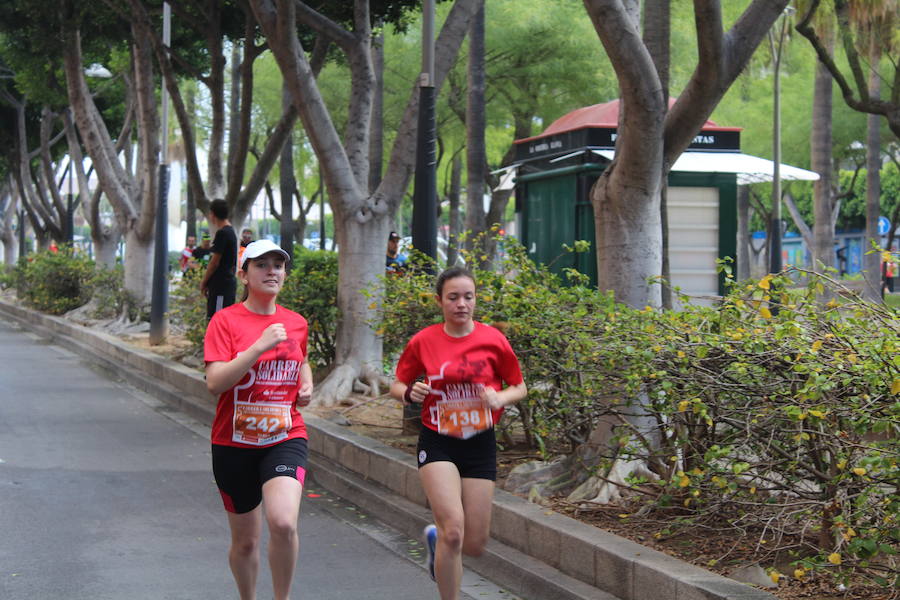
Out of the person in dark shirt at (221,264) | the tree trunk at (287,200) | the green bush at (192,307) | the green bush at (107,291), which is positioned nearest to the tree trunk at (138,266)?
the green bush at (107,291)

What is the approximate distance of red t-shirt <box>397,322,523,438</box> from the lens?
5.10 m

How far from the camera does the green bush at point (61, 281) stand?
25703mm

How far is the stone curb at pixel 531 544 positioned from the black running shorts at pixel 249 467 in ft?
4.86

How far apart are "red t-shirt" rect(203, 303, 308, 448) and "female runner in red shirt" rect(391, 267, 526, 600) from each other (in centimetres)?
57

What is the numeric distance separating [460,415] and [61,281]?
2288 cm

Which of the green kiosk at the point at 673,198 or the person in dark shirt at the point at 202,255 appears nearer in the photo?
the green kiosk at the point at 673,198

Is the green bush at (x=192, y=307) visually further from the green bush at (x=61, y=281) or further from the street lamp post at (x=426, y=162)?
the green bush at (x=61, y=281)

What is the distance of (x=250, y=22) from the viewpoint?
15.3m

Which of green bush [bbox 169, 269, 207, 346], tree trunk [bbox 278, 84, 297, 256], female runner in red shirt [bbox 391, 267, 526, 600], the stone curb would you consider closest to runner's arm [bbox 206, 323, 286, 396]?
female runner in red shirt [bbox 391, 267, 526, 600]

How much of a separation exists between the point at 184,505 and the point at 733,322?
3901 millimetres

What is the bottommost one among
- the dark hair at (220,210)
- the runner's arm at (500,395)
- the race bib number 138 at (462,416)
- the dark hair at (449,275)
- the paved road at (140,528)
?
the paved road at (140,528)

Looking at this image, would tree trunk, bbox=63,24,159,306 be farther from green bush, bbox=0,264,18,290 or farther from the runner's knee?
the runner's knee

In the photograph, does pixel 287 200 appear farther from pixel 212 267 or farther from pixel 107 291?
pixel 212 267

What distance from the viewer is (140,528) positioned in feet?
23.5
